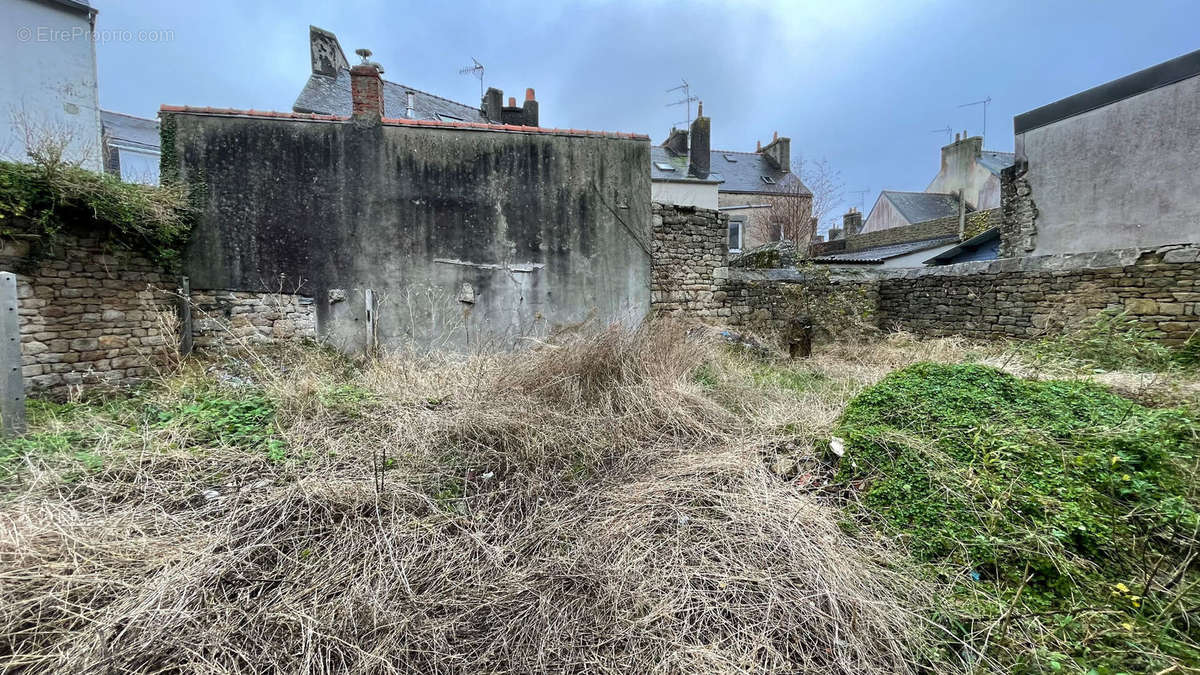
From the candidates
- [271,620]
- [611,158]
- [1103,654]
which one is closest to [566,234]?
[611,158]

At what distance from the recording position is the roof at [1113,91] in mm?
6586

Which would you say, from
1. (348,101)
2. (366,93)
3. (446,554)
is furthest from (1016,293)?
(348,101)

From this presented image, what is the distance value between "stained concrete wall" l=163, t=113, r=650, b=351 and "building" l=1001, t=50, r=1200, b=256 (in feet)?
24.9

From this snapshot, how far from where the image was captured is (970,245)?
1198 cm

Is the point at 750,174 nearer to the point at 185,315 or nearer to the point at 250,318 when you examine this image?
the point at 250,318

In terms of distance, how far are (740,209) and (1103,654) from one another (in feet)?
57.1

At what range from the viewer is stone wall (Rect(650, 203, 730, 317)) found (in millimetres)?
7965

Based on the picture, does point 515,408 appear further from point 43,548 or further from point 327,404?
point 43,548

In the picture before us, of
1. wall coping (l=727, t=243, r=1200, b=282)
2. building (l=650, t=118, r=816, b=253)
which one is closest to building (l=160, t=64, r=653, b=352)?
wall coping (l=727, t=243, r=1200, b=282)

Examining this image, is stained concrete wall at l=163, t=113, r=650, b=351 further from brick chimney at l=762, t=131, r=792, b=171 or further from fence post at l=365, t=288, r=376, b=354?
brick chimney at l=762, t=131, r=792, b=171

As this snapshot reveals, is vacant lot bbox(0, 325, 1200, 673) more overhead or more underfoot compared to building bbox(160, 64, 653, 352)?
more underfoot

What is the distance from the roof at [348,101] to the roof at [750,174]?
11083mm

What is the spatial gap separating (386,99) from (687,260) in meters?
9.09

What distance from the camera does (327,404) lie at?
147 inches
